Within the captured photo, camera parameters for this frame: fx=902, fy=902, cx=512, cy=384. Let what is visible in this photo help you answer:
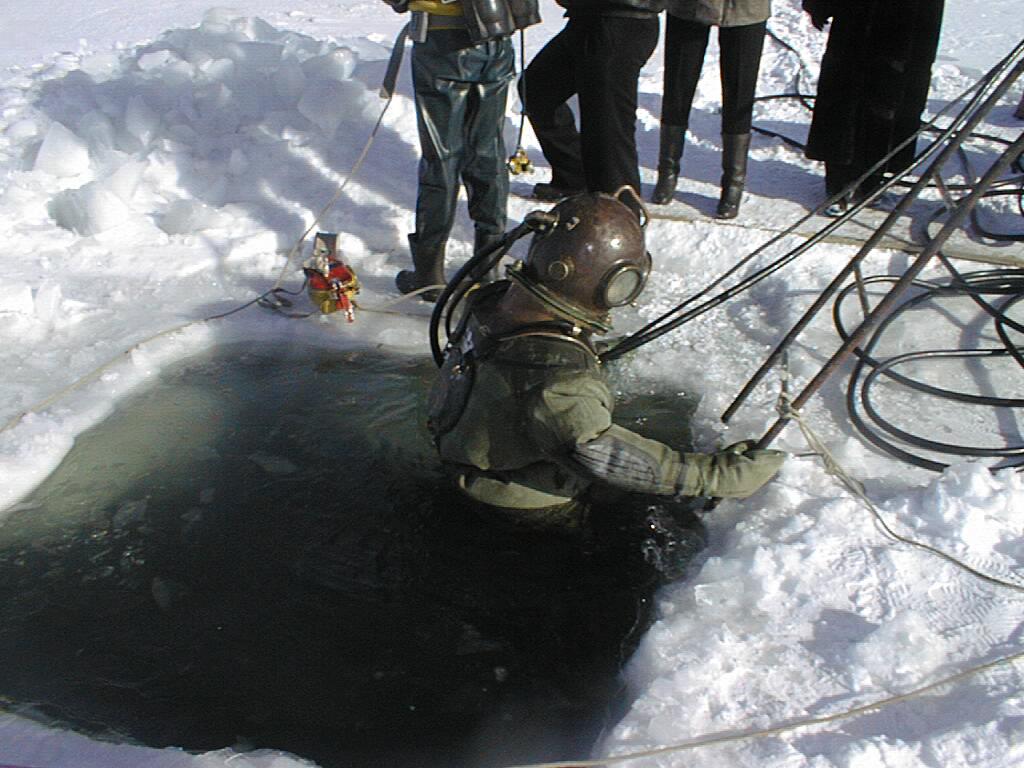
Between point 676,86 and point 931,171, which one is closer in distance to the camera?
point 931,171

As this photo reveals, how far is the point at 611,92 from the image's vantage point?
14.0 feet

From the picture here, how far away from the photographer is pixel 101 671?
276 centimetres

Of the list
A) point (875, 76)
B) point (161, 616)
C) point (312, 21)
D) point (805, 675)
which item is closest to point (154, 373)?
point (161, 616)

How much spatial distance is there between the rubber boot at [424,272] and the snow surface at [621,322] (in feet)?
0.56

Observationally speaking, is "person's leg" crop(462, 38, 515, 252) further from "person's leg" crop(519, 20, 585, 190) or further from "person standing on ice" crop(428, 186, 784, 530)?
"person standing on ice" crop(428, 186, 784, 530)

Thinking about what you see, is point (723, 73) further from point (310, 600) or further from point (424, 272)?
point (310, 600)

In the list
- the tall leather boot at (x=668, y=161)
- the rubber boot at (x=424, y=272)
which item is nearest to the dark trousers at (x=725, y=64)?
the tall leather boot at (x=668, y=161)

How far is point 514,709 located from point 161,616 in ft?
3.92

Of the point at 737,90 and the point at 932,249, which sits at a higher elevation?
the point at 932,249

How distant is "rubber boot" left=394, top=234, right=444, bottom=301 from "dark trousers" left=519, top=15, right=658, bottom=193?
2.90 feet

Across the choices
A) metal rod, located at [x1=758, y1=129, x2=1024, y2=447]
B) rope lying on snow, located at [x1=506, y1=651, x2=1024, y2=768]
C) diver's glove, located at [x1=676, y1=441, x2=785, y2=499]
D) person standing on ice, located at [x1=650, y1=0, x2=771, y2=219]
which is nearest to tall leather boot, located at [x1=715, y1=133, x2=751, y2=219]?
person standing on ice, located at [x1=650, y1=0, x2=771, y2=219]

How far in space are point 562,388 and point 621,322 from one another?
6.04 feet

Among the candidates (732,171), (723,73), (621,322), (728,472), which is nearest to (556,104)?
(723,73)

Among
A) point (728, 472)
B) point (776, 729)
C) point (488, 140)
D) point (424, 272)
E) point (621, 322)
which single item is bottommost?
point (621, 322)
